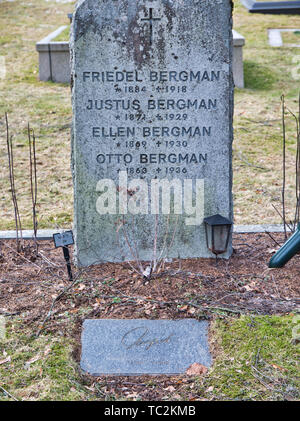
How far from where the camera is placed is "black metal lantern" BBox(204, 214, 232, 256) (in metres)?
4.51

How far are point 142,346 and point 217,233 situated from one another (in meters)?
1.28

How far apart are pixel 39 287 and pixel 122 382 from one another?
3.97 feet

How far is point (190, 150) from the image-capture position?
14.9ft

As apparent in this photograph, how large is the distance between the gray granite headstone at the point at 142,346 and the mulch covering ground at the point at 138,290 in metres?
0.07

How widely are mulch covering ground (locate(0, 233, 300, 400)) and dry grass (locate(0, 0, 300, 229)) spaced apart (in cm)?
124

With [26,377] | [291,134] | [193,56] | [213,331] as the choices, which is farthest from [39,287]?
[291,134]

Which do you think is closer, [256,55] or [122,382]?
[122,382]

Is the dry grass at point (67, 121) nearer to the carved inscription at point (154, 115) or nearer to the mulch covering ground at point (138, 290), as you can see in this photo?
the mulch covering ground at point (138, 290)
